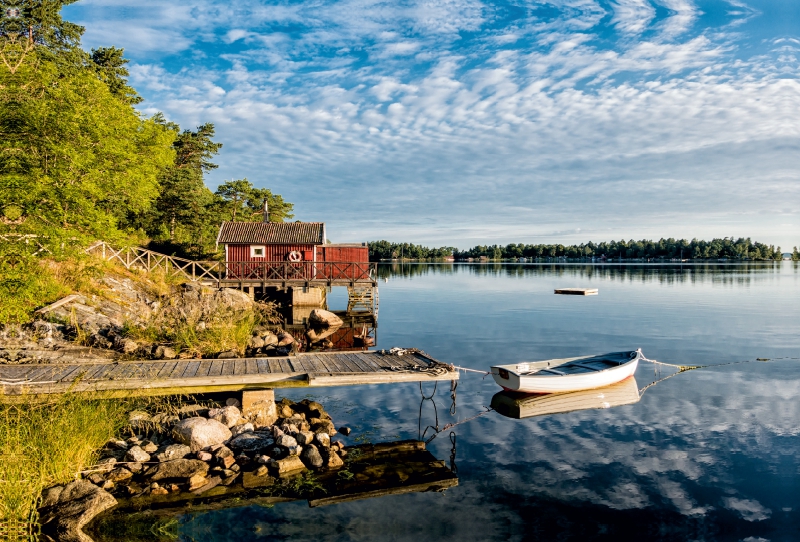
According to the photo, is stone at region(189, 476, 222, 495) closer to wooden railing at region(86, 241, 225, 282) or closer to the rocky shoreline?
the rocky shoreline

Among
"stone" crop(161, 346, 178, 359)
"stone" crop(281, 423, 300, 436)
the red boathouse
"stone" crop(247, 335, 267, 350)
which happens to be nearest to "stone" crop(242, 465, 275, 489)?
"stone" crop(281, 423, 300, 436)

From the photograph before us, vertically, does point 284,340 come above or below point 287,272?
below

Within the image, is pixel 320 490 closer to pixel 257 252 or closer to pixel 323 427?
pixel 323 427

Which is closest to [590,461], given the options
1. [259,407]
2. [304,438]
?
[304,438]

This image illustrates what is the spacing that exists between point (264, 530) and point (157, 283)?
20.1 meters

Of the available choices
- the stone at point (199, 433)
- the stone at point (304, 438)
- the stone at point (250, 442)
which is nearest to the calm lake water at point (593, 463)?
the stone at point (304, 438)

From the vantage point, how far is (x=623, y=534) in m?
8.14

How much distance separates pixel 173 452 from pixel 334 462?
2.79 metres

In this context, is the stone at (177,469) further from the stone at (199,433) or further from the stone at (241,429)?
the stone at (241,429)

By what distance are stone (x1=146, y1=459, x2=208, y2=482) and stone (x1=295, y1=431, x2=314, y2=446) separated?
1806 millimetres

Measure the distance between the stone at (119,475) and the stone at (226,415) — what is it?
6.66ft

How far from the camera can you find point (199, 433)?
31.5 feet

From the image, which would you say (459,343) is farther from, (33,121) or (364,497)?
(33,121)

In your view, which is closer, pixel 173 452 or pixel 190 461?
pixel 190 461
